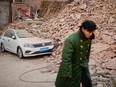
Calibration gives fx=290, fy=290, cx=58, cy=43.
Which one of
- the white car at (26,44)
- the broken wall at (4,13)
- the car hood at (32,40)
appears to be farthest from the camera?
the broken wall at (4,13)

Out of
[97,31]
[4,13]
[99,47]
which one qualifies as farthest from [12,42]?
[4,13]

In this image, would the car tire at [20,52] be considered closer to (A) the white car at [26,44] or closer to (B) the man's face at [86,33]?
(A) the white car at [26,44]

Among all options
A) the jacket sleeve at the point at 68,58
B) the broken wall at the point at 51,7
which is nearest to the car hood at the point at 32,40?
the jacket sleeve at the point at 68,58

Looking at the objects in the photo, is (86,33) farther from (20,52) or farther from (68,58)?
(20,52)

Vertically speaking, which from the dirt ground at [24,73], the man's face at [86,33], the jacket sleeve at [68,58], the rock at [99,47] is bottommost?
the dirt ground at [24,73]

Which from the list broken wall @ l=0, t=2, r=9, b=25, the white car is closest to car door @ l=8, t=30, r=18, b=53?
the white car

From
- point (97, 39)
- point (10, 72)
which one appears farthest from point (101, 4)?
point (10, 72)

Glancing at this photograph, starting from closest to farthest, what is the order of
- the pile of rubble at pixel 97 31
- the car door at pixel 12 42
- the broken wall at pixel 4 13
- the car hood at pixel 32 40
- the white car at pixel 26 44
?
the pile of rubble at pixel 97 31 < the white car at pixel 26 44 < the car hood at pixel 32 40 < the car door at pixel 12 42 < the broken wall at pixel 4 13

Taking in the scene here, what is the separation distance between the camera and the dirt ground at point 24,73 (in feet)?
34.7

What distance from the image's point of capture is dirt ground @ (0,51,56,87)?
417 inches

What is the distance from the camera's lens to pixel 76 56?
18.9 ft

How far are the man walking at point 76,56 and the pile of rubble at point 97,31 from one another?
3375mm

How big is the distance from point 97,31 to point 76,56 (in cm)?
990

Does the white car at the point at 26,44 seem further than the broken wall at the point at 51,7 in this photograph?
No
